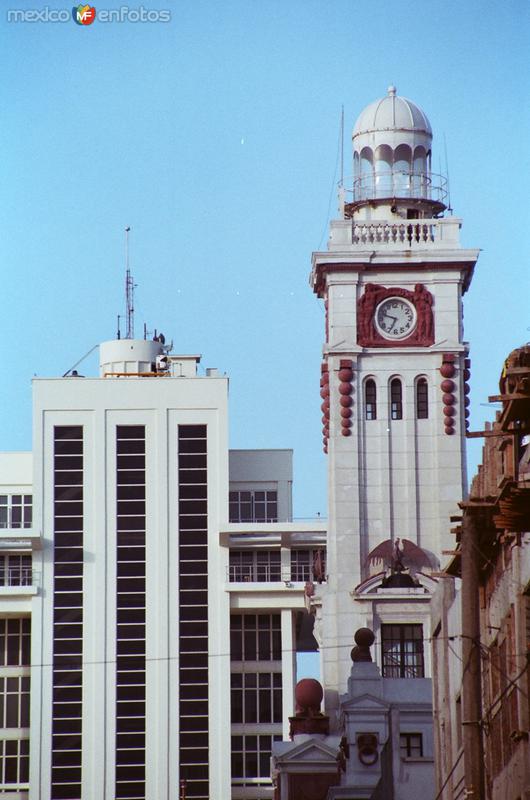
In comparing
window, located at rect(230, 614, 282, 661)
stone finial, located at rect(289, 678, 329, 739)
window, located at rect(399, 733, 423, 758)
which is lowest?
window, located at rect(399, 733, 423, 758)

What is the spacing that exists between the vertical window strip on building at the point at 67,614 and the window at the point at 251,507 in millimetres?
11587

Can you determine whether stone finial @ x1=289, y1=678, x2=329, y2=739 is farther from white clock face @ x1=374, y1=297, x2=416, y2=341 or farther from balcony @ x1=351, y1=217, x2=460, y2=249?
balcony @ x1=351, y1=217, x2=460, y2=249

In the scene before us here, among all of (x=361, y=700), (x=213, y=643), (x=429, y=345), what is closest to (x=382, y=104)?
(x=429, y=345)

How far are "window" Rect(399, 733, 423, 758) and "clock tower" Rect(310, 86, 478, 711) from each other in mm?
22408

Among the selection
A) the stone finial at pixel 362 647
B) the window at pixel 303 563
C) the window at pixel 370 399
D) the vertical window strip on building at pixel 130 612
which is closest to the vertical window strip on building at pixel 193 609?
the vertical window strip on building at pixel 130 612

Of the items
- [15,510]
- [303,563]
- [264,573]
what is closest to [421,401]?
[303,563]

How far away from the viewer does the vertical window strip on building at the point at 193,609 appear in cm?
13588

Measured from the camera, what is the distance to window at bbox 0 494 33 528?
14600cm

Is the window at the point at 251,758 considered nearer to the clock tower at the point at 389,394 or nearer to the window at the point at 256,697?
the window at the point at 256,697

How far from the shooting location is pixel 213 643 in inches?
5438

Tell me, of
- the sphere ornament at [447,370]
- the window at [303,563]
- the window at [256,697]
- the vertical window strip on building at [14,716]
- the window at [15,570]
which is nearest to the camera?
the sphere ornament at [447,370]

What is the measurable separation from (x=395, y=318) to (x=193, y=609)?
943 inches

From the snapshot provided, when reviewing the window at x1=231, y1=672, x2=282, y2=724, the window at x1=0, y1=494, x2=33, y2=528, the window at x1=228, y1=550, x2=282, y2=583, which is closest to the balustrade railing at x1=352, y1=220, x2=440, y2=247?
the window at x1=228, y1=550, x2=282, y2=583

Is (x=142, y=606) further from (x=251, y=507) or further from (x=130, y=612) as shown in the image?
(x=251, y=507)
